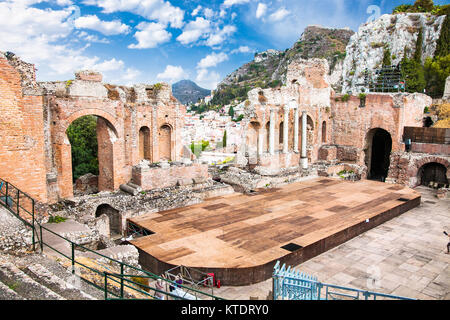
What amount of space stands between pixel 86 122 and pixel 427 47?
2108 inches

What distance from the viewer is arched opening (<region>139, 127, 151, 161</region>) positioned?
→ 2404 cm

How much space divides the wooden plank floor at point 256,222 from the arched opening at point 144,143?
6.88 m

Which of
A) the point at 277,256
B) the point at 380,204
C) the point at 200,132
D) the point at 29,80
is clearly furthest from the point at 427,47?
the point at 29,80

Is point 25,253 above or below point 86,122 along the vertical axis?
below

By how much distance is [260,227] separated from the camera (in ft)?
51.8

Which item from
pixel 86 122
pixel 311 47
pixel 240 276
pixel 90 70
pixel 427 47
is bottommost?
pixel 240 276

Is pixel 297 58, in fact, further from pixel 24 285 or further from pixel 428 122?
pixel 24 285

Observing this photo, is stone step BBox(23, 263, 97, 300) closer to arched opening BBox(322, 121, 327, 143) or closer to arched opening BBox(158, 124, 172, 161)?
arched opening BBox(158, 124, 172, 161)

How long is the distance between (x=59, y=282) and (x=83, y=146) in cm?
2263

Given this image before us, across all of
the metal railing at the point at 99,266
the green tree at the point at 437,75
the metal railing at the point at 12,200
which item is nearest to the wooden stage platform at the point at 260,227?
the metal railing at the point at 99,266

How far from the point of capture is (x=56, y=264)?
8.12 metres

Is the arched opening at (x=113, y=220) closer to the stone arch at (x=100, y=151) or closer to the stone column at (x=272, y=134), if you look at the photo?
the stone arch at (x=100, y=151)
